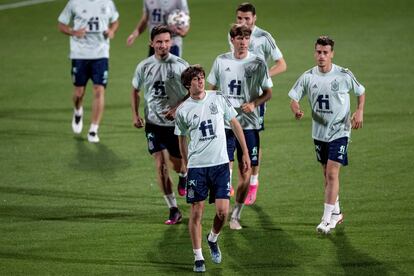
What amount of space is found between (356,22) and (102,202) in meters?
13.7

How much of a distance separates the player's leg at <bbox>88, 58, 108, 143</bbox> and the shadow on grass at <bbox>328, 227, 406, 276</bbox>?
572cm

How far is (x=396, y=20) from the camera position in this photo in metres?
24.3

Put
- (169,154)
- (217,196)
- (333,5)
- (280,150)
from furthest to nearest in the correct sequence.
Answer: (333,5)
(280,150)
(169,154)
(217,196)

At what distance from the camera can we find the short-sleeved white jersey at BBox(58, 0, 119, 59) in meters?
15.4

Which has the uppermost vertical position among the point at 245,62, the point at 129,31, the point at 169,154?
the point at 245,62

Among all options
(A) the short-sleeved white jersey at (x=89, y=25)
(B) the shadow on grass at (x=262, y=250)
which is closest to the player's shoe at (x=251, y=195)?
(B) the shadow on grass at (x=262, y=250)

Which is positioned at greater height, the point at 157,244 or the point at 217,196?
the point at 217,196

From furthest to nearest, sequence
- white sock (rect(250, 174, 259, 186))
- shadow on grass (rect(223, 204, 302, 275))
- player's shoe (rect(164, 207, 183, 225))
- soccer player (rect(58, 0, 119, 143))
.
Answer: soccer player (rect(58, 0, 119, 143))
white sock (rect(250, 174, 259, 186))
player's shoe (rect(164, 207, 183, 225))
shadow on grass (rect(223, 204, 302, 275))

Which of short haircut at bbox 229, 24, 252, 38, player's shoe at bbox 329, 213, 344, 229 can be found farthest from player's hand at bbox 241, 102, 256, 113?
player's shoe at bbox 329, 213, 344, 229

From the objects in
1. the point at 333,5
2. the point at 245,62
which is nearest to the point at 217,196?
the point at 245,62

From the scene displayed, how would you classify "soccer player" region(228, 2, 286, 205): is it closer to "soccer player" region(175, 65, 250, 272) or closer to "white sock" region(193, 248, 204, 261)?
"soccer player" region(175, 65, 250, 272)

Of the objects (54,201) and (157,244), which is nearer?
(157,244)

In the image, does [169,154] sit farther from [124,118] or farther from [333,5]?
[333,5]

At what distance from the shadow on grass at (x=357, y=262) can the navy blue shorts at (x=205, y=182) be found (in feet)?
4.47
